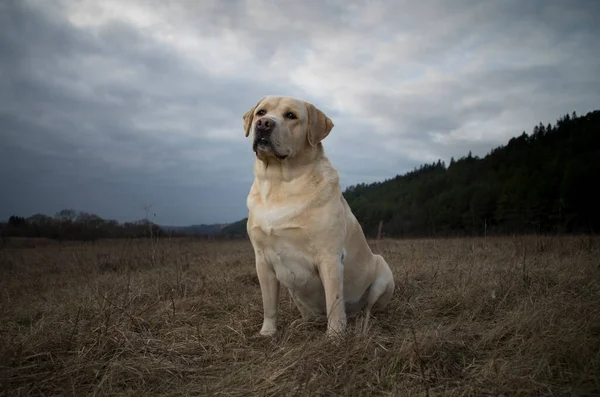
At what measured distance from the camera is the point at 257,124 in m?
3.03

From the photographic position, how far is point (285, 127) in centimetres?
305

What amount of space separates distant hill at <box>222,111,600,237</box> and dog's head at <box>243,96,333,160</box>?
401 inches

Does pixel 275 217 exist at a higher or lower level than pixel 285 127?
lower

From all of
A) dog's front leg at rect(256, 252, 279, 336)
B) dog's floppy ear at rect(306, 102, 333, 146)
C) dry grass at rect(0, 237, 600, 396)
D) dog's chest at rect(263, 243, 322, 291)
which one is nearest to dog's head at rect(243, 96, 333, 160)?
dog's floppy ear at rect(306, 102, 333, 146)

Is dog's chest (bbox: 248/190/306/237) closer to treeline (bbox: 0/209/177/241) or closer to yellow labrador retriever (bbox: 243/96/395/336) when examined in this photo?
yellow labrador retriever (bbox: 243/96/395/336)

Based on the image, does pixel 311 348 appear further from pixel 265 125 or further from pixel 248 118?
pixel 248 118

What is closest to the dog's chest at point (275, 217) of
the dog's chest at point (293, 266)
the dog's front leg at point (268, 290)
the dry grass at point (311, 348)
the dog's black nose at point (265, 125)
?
the dog's chest at point (293, 266)

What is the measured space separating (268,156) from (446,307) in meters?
2.37

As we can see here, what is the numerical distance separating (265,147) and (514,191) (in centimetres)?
4135

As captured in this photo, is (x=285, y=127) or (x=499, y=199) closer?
(x=285, y=127)

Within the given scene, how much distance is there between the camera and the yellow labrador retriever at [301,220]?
289 cm

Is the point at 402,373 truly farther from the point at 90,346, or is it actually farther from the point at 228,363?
the point at 90,346

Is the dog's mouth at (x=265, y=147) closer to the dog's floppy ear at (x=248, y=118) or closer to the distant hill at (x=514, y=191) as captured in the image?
the dog's floppy ear at (x=248, y=118)

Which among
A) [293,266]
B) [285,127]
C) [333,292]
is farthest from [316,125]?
[333,292]
